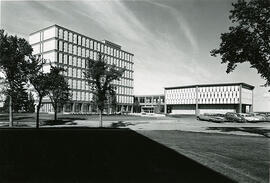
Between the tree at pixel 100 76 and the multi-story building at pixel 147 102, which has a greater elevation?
the tree at pixel 100 76

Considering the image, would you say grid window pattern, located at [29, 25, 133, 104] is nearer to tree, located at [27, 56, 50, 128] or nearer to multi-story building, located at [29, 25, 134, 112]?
multi-story building, located at [29, 25, 134, 112]

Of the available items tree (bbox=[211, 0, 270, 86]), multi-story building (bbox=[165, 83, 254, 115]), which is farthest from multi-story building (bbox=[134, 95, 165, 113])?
tree (bbox=[211, 0, 270, 86])

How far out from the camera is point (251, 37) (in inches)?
739

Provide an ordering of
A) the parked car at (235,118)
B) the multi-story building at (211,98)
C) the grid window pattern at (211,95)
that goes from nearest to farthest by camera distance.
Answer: the parked car at (235,118), the multi-story building at (211,98), the grid window pattern at (211,95)

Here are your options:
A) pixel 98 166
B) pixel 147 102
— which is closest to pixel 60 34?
pixel 147 102

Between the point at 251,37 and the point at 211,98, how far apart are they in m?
81.5

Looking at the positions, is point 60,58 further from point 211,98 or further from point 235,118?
point 235,118

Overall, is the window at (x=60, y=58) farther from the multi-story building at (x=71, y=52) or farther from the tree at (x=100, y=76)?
the tree at (x=100, y=76)

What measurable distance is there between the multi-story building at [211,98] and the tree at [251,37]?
3015 inches

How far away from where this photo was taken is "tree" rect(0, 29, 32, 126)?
27.1 metres

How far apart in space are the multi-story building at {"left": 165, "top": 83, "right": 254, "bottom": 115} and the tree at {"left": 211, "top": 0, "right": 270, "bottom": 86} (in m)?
76.6

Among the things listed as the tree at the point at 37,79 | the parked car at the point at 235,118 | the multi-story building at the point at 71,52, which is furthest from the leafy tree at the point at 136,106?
the tree at the point at 37,79

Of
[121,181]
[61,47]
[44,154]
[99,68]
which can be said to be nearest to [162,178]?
[121,181]

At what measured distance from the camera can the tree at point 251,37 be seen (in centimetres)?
1807
